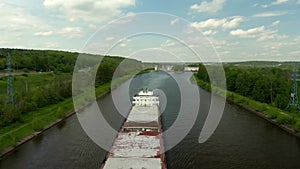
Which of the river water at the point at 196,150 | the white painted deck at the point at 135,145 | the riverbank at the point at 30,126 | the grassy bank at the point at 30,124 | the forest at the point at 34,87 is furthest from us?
the forest at the point at 34,87

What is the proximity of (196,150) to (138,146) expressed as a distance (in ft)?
10.9

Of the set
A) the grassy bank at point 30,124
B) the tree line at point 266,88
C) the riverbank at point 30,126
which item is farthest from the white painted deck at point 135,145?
the tree line at point 266,88

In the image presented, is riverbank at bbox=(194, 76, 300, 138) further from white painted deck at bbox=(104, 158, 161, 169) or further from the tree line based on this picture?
white painted deck at bbox=(104, 158, 161, 169)

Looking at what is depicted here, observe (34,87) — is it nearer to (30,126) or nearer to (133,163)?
(30,126)

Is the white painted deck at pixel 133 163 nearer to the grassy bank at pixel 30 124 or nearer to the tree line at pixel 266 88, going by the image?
the grassy bank at pixel 30 124

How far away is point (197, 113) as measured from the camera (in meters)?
21.0

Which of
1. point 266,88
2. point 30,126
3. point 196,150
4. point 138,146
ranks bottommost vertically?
point 196,150

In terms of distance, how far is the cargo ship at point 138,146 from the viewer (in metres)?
9.06

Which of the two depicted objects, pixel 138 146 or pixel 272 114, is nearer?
pixel 138 146

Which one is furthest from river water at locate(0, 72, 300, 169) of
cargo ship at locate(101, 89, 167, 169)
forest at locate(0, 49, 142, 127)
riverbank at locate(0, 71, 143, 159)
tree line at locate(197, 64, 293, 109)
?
tree line at locate(197, 64, 293, 109)

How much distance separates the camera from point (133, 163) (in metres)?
9.03

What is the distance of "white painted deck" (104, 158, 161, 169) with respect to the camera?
28.8 feet

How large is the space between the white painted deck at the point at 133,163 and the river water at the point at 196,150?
1.86 m

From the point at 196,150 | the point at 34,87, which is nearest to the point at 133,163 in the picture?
the point at 196,150
